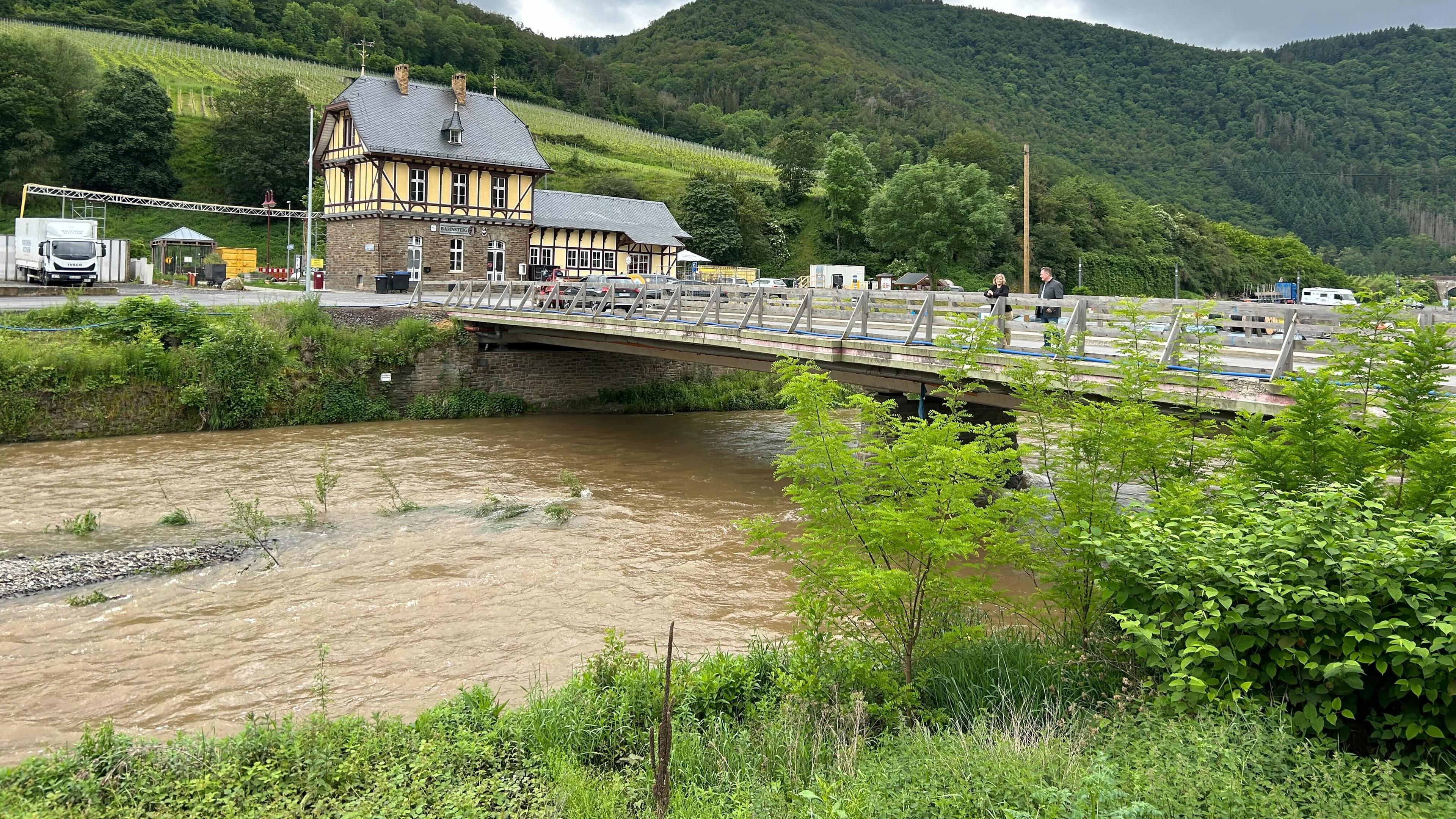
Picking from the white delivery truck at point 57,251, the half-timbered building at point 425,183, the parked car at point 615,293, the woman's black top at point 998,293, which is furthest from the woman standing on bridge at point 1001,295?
the white delivery truck at point 57,251

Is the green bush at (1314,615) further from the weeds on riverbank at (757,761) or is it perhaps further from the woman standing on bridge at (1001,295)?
the woman standing on bridge at (1001,295)

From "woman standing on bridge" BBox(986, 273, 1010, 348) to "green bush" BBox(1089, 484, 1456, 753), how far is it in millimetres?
7314

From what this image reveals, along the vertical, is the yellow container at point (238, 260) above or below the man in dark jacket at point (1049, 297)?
above

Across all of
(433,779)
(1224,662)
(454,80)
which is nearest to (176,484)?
(433,779)

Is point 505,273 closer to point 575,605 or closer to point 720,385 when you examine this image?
point 720,385

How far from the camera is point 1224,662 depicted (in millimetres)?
5637

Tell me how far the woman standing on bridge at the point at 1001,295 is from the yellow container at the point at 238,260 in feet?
142

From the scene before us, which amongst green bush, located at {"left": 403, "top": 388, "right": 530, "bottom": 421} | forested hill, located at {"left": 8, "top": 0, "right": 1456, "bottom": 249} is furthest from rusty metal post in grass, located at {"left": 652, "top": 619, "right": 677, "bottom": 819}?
forested hill, located at {"left": 8, "top": 0, "right": 1456, "bottom": 249}

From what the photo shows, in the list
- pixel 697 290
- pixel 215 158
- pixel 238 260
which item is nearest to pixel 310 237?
pixel 238 260

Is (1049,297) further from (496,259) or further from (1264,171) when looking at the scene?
(1264,171)

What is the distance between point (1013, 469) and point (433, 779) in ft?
15.5

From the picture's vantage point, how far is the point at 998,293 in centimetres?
1611

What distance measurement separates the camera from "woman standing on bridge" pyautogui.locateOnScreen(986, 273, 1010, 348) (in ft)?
46.6

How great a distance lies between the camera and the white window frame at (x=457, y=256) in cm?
4397
